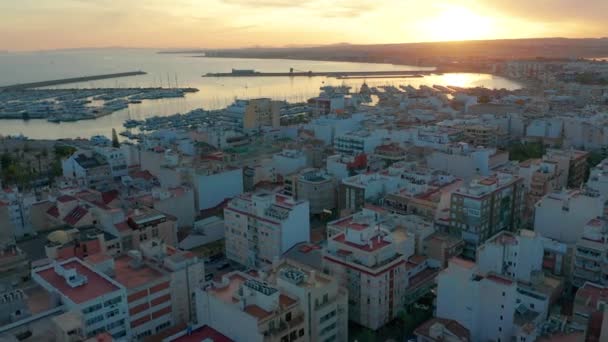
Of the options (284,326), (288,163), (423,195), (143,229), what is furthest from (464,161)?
(284,326)

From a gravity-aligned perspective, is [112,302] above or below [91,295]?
below

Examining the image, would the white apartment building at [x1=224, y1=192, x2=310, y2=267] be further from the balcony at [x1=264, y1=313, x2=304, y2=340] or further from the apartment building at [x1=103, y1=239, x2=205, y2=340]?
the balcony at [x1=264, y1=313, x2=304, y2=340]

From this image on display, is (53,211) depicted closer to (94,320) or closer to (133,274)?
(133,274)

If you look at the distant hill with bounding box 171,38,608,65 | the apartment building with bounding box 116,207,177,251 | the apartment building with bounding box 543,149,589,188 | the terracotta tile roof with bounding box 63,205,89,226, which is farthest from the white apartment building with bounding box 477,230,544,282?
the distant hill with bounding box 171,38,608,65

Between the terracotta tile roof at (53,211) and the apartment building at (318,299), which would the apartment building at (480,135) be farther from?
the terracotta tile roof at (53,211)

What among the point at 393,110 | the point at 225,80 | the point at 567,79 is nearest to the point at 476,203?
the point at 393,110

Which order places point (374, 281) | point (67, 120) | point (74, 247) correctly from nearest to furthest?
point (374, 281) < point (74, 247) < point (67, 120)

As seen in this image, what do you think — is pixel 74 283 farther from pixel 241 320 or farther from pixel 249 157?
pixel 249 157
